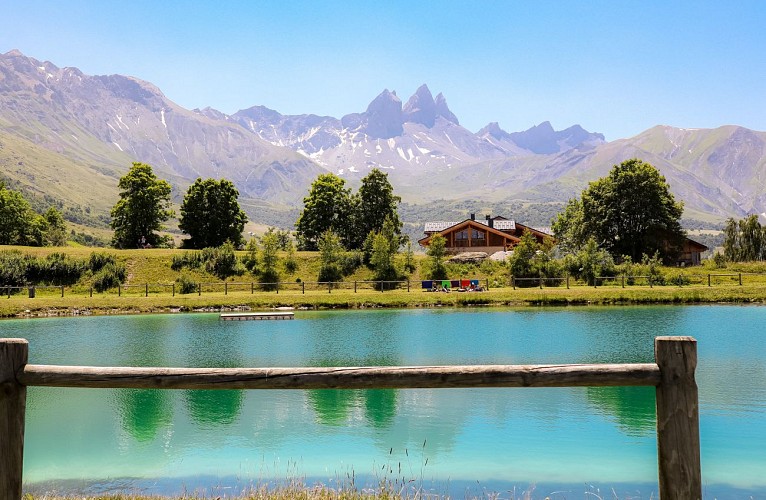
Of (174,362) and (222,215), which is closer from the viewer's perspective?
(174,362)

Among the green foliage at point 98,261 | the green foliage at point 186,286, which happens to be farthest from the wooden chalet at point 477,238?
the green foliage at point 98,261

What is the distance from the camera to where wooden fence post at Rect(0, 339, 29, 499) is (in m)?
5.16

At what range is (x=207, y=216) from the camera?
272 ft

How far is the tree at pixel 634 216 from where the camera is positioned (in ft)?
249

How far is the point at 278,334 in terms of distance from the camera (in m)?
35.9

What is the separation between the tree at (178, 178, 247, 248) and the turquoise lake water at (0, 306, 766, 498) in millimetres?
52521

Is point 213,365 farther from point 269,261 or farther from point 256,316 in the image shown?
point 269,261

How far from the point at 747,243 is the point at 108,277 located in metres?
75.7

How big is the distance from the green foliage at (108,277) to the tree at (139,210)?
17.4 metres

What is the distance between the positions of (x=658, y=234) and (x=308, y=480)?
7445cm

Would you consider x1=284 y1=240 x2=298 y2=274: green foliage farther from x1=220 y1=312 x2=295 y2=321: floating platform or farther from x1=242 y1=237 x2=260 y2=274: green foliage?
x1=220 y1=312 x2=295 y2=321: floating platform

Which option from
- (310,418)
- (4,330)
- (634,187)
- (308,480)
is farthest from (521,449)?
(634,187)

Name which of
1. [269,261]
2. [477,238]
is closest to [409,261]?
[269,261]

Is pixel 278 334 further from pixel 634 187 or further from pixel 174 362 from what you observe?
pixel 634 187
